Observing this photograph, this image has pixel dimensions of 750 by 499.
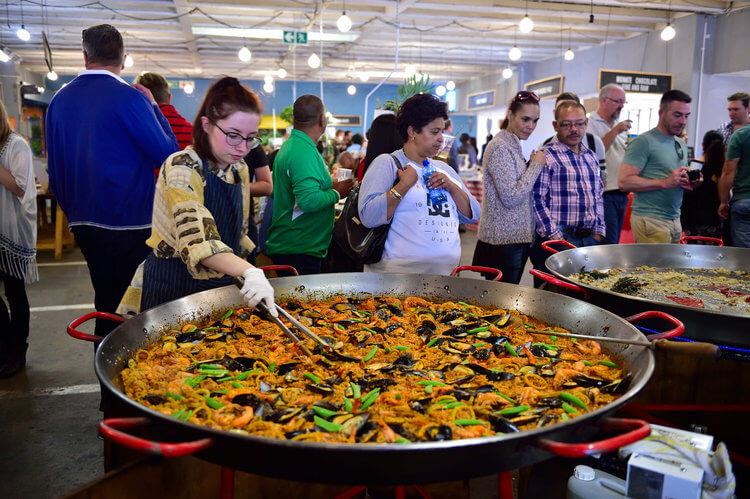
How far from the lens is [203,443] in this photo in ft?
3.40

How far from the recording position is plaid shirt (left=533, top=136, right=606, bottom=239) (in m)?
3.51

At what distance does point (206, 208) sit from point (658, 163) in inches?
132

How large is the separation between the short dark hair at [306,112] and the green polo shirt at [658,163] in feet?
7.62

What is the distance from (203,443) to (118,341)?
2.36 ft

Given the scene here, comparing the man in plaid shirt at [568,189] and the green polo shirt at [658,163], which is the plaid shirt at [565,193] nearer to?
the man in plaid shirt at [568,189]

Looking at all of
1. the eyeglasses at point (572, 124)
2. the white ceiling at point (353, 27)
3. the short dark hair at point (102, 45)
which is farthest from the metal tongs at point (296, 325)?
the white ceiling at point (353, 27)

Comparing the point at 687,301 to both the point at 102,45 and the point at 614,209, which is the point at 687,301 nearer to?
the point at 614,209

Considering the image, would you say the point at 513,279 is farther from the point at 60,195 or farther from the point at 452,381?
the point at 60,195

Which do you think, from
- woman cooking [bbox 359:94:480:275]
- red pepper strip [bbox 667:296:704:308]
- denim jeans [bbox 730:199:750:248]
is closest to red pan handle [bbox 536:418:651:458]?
red pepper strip [bbox 667:296:704:308]

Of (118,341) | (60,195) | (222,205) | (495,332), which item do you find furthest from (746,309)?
(60,195)

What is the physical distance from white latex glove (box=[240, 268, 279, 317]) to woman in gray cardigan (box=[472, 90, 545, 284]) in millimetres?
2079

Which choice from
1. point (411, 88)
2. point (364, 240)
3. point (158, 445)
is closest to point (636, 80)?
point (411, 88)

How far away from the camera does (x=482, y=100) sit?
19.3 m

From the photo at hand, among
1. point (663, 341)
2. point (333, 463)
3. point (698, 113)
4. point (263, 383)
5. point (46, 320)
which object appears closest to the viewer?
point (333, 463)
